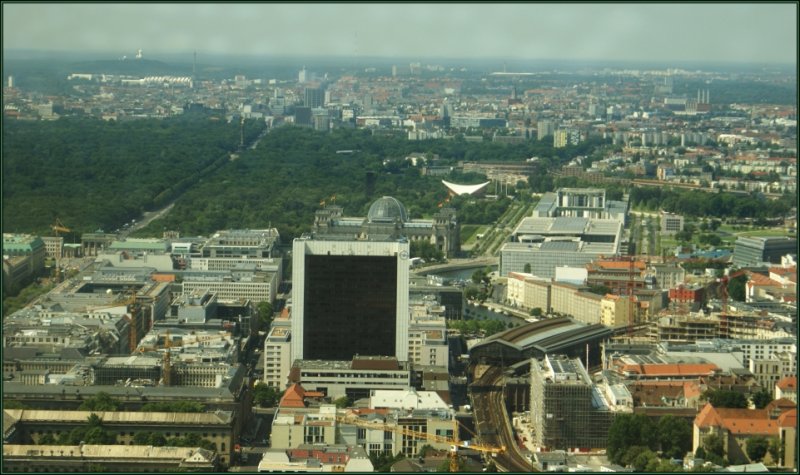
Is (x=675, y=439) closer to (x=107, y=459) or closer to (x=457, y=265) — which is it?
(x=107, y=459)

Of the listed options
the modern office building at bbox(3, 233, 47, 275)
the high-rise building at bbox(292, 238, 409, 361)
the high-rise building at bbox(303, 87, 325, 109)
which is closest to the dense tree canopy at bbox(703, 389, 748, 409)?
the high-rise building at bbox(292, 238, 409, 361)

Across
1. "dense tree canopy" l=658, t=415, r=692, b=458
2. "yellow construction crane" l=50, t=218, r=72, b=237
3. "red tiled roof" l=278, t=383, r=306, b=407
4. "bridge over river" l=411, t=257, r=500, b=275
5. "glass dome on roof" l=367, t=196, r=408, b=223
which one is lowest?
"bridge over river" l=411, t=257, r=500, b=275

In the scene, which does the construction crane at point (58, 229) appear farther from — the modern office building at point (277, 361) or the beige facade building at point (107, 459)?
the beige facade building at point (107, 459)

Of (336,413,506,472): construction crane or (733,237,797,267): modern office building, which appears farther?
(733,237,797,267): modern office building

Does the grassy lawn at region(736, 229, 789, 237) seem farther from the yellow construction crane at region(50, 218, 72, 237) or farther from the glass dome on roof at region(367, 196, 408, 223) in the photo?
the yellow construction crane at region(50, 218, 72, 237)

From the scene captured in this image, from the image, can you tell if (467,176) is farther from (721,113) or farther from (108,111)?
(721,113)

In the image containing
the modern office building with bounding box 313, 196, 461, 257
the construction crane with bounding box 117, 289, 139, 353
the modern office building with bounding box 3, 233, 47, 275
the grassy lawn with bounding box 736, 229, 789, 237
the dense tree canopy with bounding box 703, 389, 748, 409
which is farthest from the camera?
the grassy lawn with bounding box 736, 229, 789, 237

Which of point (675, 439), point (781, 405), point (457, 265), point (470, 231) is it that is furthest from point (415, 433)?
point (470, 231)
